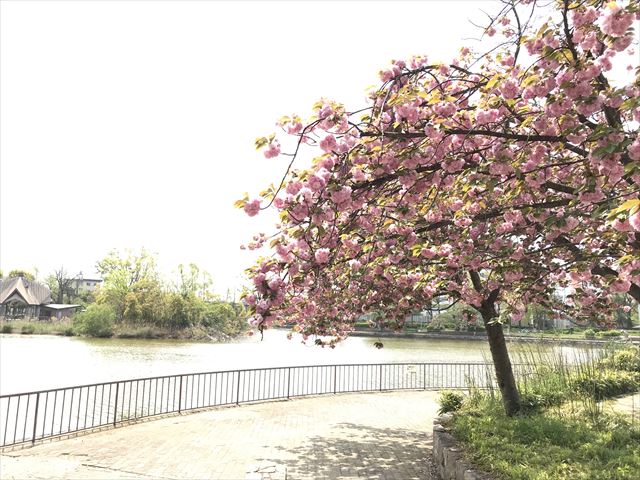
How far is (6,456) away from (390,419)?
729 centimetres

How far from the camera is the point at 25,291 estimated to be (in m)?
69.6

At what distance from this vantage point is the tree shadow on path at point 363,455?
21.2 feet

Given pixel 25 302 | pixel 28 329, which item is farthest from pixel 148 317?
pixel 25 302

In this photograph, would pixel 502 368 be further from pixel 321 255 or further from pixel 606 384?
pixel 321 255

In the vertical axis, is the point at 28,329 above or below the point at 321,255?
below

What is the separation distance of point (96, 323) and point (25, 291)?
115ft

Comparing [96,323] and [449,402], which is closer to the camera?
[449,402]

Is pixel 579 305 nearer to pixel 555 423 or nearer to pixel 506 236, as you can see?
pixel 555 423

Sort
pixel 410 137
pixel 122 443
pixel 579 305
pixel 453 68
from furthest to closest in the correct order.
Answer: pixel 122 443, pixel 579 305, pixel 453 68, pixel 410 137

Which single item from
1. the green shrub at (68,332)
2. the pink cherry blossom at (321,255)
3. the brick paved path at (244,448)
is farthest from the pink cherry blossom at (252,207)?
the green shrub at (68,332)

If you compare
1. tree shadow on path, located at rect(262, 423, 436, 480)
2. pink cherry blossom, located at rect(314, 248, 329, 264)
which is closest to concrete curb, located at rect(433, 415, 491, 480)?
tree shadow on path, located at rect(262, 423, 436, 480)

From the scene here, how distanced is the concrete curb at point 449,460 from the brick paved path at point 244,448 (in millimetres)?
384

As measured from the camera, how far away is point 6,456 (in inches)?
276

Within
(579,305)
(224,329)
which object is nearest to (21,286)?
(224,329)
